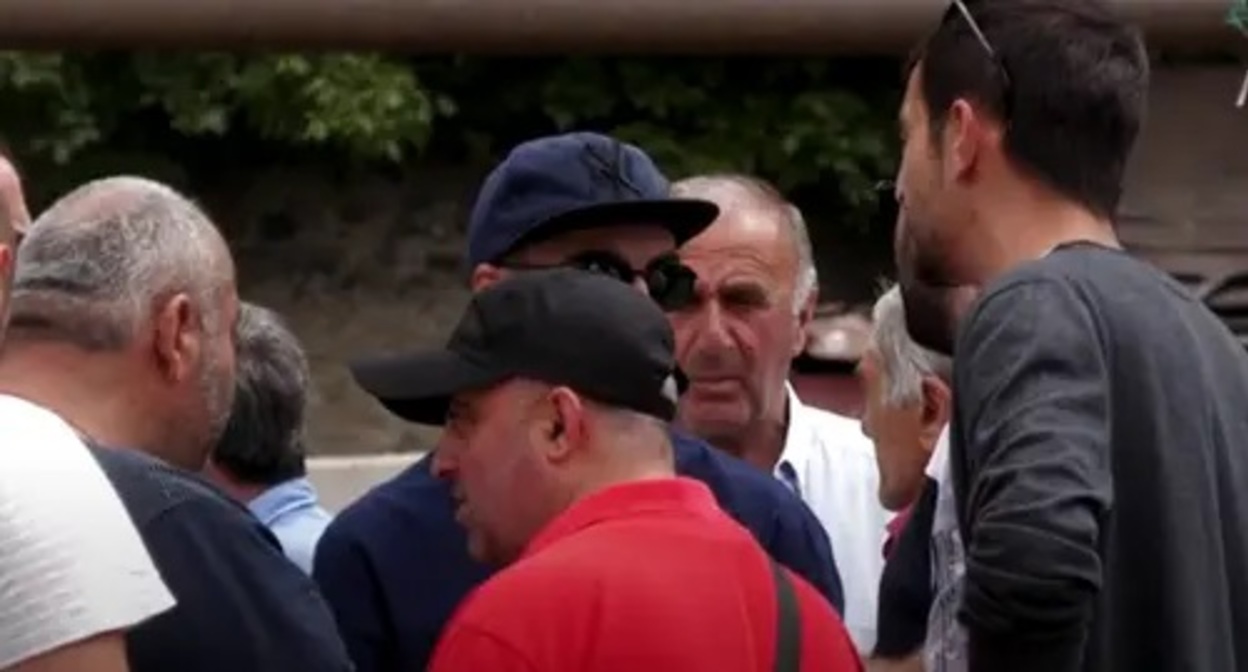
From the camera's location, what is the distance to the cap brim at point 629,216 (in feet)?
13.2

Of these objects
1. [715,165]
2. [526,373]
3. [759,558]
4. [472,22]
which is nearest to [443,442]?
[526,373]

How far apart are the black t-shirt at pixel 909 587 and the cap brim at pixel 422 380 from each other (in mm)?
593

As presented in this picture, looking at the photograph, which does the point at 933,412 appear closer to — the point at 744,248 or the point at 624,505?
the point at 744,248

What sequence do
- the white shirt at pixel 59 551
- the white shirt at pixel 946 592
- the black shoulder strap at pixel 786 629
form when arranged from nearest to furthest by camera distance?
the white shirt at pixel 59 551
the black shoulder strap at pixel 786 629
the white shirt at pixel 946 592

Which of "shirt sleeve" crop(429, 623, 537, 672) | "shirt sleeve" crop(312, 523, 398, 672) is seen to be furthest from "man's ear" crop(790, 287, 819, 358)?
"shirt sleeve" crop(429, 623, 537, 672)

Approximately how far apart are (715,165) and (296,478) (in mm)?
5283

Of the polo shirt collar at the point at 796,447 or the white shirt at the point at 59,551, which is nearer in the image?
the white shirt at the point at 59,551

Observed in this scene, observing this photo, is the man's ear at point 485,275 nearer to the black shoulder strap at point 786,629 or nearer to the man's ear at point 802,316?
the black shoulder strap at point 786,629

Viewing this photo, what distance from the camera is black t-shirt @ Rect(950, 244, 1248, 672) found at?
122 inches

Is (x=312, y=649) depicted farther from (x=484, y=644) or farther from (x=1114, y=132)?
(x=1114, y=132)

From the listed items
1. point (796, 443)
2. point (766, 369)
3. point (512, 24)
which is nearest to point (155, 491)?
point (512, 24)

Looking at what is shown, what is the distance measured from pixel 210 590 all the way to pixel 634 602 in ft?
1.78

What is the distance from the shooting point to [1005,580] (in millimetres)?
3098

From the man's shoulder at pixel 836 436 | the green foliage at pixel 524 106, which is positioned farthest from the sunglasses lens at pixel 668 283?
the green foliage at pixel 524 106
